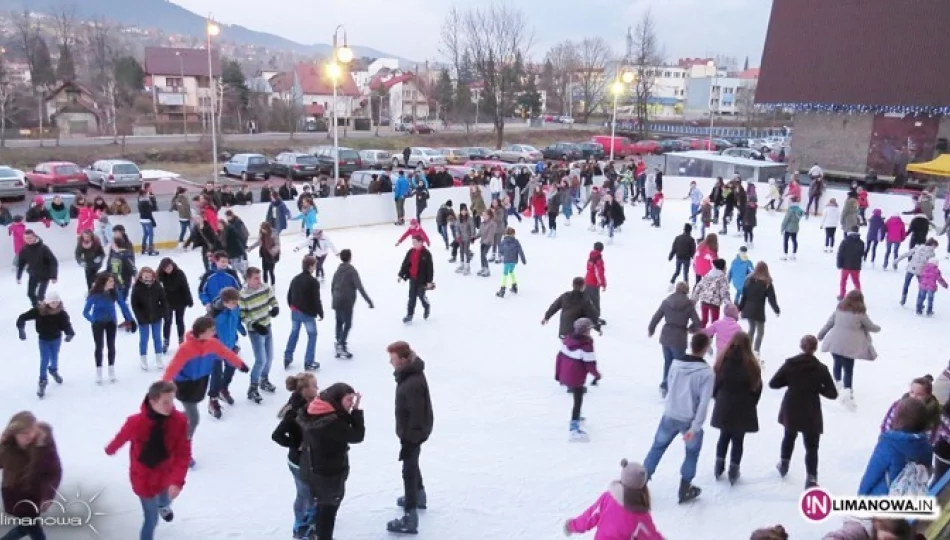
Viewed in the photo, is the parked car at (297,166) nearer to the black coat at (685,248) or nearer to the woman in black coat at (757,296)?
the black coat at (685,248)

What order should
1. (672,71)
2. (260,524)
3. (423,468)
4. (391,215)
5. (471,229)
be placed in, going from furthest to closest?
(672,71) < (391,215) < (471,229) < (423,468) < (260,524)

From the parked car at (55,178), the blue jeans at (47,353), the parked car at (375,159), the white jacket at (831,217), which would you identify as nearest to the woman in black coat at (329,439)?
the blue jeans at (47,353)

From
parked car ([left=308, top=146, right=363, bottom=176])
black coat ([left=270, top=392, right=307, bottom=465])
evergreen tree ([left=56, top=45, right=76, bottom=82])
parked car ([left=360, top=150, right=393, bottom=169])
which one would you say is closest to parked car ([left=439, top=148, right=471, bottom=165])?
parked car ([left=360, top=150, right=393, bottom=169])

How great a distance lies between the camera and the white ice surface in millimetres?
5395

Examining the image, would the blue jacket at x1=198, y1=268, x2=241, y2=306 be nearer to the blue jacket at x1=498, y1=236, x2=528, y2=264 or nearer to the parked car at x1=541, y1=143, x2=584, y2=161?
the blue jacket at x1=498, y1=236, x2=528, y2=264

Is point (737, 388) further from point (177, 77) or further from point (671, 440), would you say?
point (177, 77)

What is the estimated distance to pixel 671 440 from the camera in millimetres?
5527

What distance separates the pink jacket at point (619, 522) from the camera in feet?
12.2

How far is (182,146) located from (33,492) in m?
39.0

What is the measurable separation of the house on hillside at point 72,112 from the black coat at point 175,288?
4534cm

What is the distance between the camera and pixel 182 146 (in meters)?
39.9

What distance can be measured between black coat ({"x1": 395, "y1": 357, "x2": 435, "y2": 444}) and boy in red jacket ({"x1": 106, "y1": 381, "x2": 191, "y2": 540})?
4.35ft

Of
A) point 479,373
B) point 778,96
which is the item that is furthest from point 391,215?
point 778,96

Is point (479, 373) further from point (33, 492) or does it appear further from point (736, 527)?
point (33, 492)
